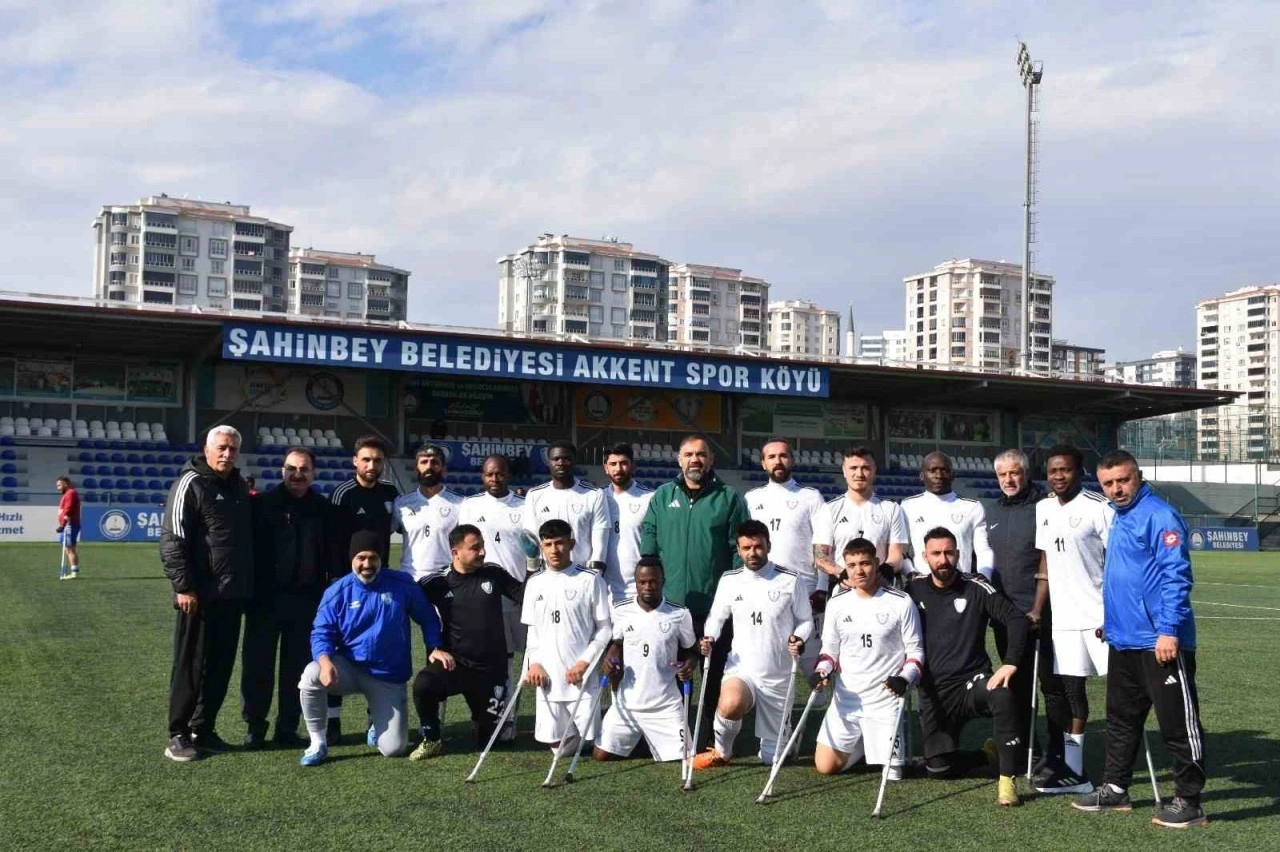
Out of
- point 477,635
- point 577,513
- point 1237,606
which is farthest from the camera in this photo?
point 1237,606

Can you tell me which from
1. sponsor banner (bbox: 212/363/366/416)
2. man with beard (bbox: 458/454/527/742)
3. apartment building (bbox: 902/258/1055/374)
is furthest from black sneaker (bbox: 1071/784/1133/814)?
apartment building (bbox: 902/258/1055/374)

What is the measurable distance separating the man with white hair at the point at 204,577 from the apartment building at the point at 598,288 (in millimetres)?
121431

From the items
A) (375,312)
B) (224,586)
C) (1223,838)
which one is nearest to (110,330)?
(224,586)

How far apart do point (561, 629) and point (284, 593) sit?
1697 millimetres

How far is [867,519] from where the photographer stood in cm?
763

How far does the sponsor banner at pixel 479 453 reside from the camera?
3206 centimetres

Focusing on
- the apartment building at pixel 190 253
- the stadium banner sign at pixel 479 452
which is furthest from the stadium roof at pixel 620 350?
the apartment building at pixel 190 253

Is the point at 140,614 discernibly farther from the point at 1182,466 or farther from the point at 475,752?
the point at 1182,466

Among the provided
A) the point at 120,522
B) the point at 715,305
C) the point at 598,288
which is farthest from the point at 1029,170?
the point at 715,305

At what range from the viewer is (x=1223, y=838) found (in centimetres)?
532

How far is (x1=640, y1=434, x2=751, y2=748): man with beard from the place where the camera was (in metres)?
7.46

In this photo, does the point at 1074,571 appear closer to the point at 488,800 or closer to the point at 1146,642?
the point at 1146,642

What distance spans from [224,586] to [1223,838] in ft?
17.4

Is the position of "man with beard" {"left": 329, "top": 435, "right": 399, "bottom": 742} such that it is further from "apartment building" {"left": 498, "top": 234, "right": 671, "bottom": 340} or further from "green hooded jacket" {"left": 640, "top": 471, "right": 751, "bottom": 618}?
"apartment building" {"left": 498, "top": 234, "right": 671, "bottom": 340}
